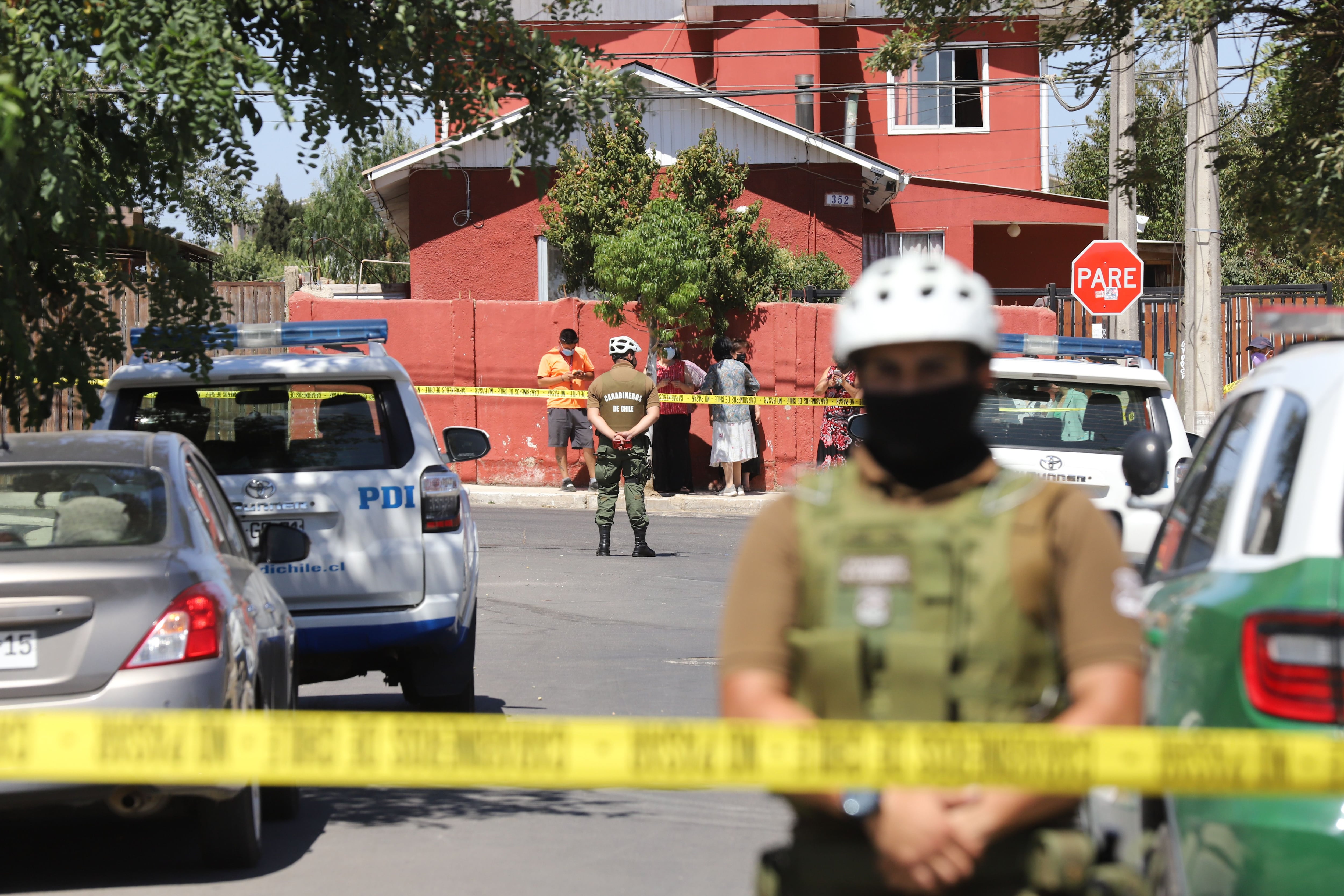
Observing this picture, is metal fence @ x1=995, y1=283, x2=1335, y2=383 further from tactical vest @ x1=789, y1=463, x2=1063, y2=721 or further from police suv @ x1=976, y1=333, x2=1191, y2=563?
tactical vest @ x1=789, y1=463, x2=1063, y2=721

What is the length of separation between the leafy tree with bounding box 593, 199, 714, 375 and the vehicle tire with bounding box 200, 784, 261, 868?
51.3 ft

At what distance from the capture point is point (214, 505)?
630 centimetres

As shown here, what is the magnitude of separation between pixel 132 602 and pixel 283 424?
2.63m

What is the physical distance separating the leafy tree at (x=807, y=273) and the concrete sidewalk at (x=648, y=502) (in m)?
6.48

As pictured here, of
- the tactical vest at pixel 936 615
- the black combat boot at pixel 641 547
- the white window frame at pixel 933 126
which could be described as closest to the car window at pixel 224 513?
the tactical vest at pixel 936 615

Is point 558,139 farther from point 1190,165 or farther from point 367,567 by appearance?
point 1190,165

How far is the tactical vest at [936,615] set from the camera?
2613mm

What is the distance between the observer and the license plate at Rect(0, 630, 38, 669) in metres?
5.08

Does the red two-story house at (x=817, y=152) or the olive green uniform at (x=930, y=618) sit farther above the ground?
the red two-story house at (x=817, y=152)

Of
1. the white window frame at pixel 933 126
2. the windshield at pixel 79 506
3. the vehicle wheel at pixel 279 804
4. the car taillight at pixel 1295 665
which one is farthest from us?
the white window frame at pixel 933 126

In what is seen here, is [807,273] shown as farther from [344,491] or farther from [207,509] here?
[207,509]

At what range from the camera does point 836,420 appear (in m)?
20.2

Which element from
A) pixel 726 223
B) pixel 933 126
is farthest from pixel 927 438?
pixel 933 126

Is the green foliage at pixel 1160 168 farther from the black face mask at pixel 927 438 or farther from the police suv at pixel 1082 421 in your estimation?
the black face mask at pixel 927 438
